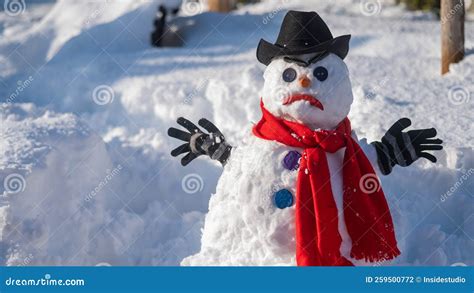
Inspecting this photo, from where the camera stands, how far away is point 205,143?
506 centimetres

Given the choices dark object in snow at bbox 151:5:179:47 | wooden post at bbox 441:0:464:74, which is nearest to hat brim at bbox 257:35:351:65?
wooden post at bbox 441:0:464:74

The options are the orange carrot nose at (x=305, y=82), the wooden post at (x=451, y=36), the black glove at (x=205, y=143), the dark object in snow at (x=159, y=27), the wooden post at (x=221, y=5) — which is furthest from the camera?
the wooden post at (x=221, y=5)

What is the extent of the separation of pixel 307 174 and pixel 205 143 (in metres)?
0.86

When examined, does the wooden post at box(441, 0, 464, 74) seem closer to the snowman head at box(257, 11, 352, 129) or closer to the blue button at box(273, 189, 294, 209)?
the snowman head at box(257, 11, 352, 129)

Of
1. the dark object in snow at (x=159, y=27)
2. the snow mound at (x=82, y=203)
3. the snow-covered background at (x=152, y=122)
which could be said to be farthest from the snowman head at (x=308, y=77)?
the dark object in snow at (x=159, y=27)

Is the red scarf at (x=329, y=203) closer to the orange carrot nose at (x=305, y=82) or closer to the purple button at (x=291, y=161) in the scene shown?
the purple button at (x=291, y=161)

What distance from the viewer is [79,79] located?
28.8 ft

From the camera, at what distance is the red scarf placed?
4.35 metres

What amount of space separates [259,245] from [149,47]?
5.85 m

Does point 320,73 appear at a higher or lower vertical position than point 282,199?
higher

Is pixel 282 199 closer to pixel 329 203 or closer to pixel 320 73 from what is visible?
pixel 329 203

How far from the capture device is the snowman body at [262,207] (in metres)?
4.45

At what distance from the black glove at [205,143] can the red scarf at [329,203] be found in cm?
37

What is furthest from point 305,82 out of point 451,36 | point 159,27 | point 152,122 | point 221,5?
point 221,5
